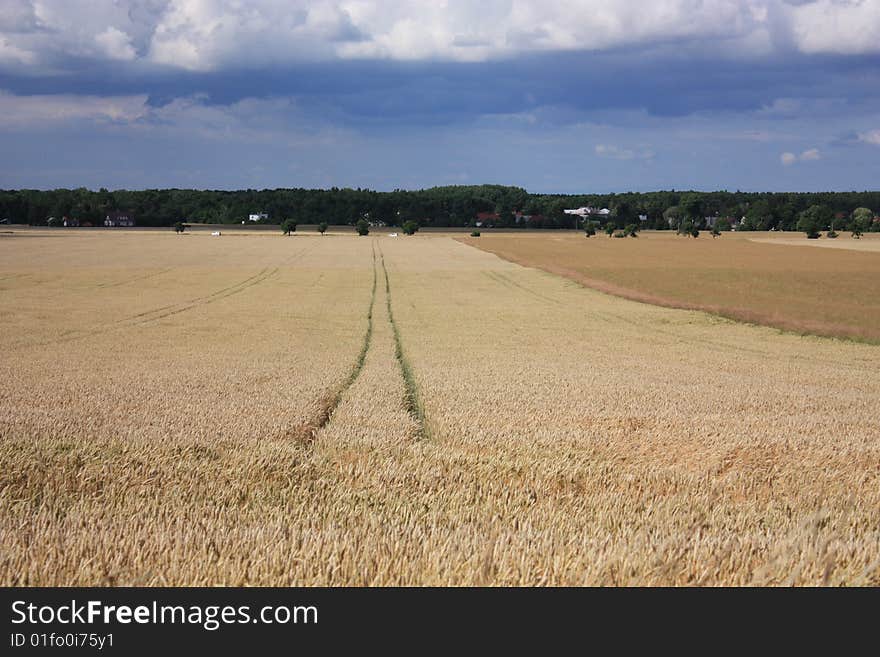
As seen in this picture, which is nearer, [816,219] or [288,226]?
[288,226]

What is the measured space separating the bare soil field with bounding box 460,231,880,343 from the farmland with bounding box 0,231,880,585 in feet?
30.5

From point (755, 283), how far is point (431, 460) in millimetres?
51237

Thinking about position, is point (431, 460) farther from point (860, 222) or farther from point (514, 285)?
point (860, 222)

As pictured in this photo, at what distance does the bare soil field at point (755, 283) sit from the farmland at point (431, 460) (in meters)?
9.29

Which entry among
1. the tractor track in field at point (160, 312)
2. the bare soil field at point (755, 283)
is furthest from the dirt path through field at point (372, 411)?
the bare soil field at point (755, 283)

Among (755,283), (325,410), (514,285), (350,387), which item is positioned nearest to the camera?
(325,410)

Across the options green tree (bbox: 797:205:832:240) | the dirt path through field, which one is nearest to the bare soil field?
the dirt path through field

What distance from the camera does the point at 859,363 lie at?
24312 mm

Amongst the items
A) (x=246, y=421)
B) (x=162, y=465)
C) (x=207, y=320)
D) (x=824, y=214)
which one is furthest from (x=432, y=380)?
(x=824, y=214)

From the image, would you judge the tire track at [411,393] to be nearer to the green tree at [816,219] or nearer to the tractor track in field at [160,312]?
the tractor track in field at [160,312]

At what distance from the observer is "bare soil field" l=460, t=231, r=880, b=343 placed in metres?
36.3

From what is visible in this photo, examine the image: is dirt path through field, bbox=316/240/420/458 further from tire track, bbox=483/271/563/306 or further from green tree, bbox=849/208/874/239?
green tree, bbox=849/208/874/239

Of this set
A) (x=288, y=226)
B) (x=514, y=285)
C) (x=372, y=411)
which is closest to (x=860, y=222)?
(x=288, y=226)

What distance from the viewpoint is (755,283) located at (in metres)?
56.4
